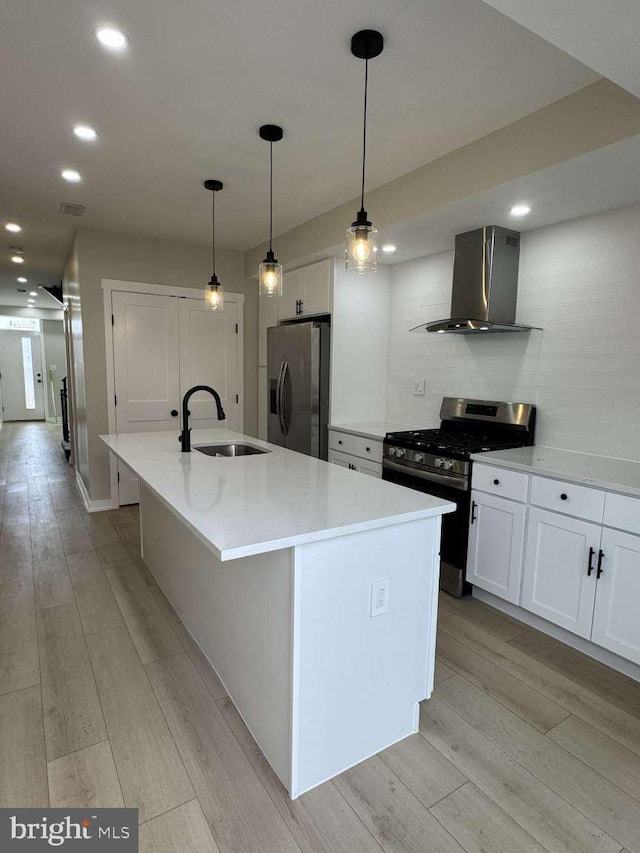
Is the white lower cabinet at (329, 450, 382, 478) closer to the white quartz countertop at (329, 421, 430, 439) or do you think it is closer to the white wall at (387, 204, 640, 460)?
the white quartz countertop at (329, 421, 430, 439)

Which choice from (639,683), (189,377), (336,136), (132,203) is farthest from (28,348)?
(639,683)

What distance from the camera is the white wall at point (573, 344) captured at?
251cm

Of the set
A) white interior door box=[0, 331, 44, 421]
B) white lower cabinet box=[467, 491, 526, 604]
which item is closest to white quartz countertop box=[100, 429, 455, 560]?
white lower cabinet box=[467, 491, 526, 604]

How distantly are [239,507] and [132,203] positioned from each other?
2.88 metres

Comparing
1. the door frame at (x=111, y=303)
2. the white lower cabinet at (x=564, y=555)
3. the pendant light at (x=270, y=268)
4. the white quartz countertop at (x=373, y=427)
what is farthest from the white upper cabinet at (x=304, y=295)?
the white lower cabinet at (x=564, y=555)

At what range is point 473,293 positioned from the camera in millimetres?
2963

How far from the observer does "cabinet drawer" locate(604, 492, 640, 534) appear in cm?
197

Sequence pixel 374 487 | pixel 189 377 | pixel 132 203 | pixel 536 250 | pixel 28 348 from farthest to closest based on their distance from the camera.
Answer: pixel 28 348
pixel 189 377
pixel 132 203
pixel 536 250
pixel 374 487

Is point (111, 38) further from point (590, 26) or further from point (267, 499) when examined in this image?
point (267, 499)

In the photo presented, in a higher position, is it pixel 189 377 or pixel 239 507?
pixel 189 377

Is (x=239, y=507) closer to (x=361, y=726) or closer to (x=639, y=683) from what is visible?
(x=361, y=726)

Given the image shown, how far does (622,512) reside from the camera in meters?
2.01

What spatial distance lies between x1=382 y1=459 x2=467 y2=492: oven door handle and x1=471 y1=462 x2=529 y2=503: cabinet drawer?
73 millimetres

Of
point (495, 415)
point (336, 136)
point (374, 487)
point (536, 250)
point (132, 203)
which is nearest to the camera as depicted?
point (374, 487)
